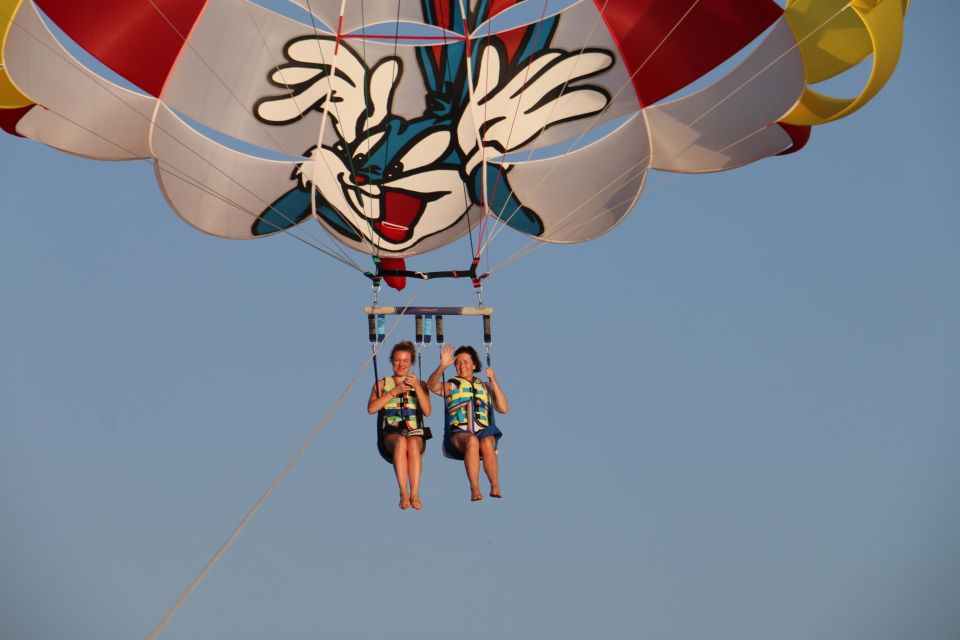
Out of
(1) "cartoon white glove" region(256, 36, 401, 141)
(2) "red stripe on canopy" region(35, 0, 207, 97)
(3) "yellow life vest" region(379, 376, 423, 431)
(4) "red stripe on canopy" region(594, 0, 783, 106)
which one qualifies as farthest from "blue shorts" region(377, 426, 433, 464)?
(4) "red stripe on canopy" region(594, 0, 783, 106)

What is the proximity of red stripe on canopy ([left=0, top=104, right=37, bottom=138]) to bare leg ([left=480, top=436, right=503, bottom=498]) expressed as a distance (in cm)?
410

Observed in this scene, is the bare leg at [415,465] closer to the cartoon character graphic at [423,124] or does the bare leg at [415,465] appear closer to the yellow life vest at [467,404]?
the yellow life vest at [467,404]

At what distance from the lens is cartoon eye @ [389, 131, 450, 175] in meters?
11.1

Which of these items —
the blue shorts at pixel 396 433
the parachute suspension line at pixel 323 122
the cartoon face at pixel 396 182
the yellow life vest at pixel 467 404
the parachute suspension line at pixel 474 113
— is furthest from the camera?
the cartoon face at pixel 396 182

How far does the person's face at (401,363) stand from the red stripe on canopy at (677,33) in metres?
2.87

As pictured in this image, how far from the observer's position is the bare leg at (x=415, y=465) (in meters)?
9.42

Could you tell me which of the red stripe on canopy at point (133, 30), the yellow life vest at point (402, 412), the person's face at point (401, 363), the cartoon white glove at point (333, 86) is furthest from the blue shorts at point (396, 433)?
the red stripe on canopy at point (133, 30)

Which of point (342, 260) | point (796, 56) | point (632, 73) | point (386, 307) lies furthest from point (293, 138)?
point (796, 56)

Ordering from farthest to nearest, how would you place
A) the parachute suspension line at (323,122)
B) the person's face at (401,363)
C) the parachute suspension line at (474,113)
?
1. the parachute suspension line at (474,113)
2. the parachute suspension line at (323,122)
3. the person's face at (401,363)

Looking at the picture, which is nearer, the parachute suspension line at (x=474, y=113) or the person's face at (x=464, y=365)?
the person's face at (x=464, y=365)

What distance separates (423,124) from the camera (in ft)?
36.1

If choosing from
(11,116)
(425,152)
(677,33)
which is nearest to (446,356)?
(425,152)

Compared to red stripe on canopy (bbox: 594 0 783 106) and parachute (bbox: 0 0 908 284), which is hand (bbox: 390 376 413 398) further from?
red stripe on canopy (bbox: 594 0 783 106)

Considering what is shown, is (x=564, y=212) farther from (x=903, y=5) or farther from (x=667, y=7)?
(x=903, y=5)
